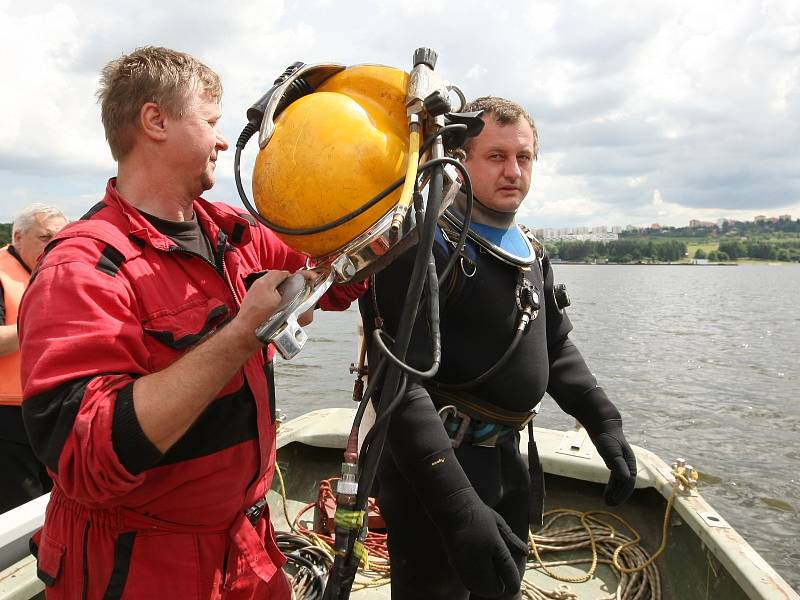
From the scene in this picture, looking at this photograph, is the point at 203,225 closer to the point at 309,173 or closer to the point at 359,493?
the point at 309,173

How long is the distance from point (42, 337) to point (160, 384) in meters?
0.26

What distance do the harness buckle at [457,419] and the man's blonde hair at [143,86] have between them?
1.24 metres

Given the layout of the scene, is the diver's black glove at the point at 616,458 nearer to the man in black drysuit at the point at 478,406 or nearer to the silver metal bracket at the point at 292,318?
the man in black drysuit at the point at 478,406


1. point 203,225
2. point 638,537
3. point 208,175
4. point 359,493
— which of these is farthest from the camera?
point 638,537

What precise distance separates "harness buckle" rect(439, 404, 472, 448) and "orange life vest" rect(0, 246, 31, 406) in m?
2.50

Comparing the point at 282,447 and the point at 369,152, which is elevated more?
the point at 369,152

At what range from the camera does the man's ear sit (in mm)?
1495

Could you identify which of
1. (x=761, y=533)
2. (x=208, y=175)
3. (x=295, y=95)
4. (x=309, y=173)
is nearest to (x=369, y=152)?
(x=309, y=173)

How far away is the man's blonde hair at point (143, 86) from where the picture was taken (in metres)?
1.50

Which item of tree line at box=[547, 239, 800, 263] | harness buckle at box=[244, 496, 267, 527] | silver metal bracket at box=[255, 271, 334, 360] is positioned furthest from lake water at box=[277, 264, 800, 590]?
tree line at box=[547, 239, 800, 263]

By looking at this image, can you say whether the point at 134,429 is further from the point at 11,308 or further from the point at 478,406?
the point at 11,308

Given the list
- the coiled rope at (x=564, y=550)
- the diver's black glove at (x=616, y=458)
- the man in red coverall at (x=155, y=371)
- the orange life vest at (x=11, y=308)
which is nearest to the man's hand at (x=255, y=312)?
the man in red coverall at (x=155, y=371)

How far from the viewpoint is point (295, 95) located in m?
1.36

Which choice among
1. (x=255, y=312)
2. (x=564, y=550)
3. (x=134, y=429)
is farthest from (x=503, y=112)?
(x=564, y=550)
